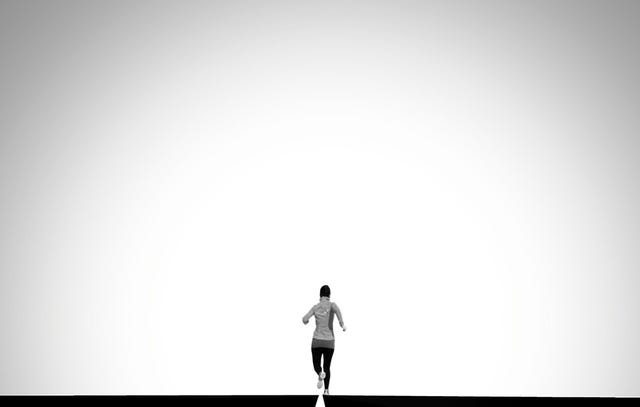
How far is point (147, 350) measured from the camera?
183 m

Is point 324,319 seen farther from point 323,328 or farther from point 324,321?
point 323,328

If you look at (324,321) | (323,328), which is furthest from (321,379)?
(324,321)

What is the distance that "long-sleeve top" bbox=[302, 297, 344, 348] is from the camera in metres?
15.5

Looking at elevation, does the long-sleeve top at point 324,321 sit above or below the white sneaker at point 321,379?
above

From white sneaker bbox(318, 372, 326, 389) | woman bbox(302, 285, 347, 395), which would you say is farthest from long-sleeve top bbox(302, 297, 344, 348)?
white sneaker bbox(318, 372, 326, 389)

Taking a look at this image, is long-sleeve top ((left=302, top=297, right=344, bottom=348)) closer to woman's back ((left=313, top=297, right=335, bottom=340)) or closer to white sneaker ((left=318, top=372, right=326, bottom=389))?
woman's back ((left=313, top=297, right=335, bottom=340))

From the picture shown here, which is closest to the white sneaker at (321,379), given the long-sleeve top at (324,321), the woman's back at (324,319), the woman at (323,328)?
the woman at (323,328)

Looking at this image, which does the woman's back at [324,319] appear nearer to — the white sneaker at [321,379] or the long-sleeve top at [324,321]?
the long-sleeve top at [324,321]

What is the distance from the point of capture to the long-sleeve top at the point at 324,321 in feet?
50.7

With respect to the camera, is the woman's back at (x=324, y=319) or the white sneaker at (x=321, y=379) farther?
the woman's back at (x=324, y=319)

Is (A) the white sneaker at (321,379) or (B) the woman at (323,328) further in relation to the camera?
(B) the woman at (323,328)

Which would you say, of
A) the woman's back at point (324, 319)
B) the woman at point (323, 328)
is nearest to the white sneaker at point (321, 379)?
the woman at point (323, 328)

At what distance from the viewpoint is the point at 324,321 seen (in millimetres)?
15484
